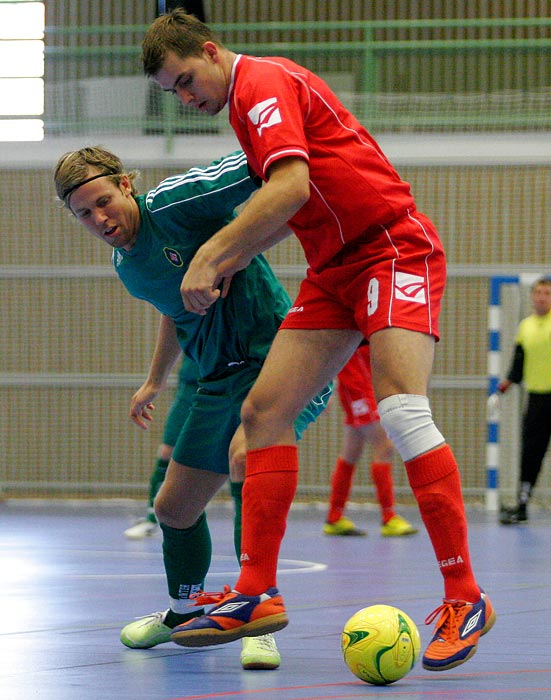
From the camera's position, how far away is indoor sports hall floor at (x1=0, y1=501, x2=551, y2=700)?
3371 mm

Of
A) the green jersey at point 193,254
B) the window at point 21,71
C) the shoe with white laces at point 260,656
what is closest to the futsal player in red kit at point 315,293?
the shoe with white laces at point 260,656

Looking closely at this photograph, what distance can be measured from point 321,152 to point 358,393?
17.8 feet

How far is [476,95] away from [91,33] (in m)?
4.50

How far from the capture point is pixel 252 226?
3412mm

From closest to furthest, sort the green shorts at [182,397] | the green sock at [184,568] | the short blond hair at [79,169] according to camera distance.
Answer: the short blond hair at [79,169] → the green sock at [184,568] → the green shorts at [182,397]

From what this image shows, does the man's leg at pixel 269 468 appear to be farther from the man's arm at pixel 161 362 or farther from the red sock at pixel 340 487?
the red sock at pixel 340 487

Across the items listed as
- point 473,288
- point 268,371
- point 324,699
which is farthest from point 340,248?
point 473,288

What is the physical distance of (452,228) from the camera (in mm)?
13250

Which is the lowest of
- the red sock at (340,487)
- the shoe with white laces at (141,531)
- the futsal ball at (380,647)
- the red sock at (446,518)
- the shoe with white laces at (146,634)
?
the shoe with white laces at (141,531)

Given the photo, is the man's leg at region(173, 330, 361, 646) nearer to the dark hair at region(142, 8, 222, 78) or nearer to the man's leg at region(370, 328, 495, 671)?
the man's leg at region(370, 328, 495, 671)

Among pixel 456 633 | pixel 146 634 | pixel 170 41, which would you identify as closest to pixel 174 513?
pixel 146 634

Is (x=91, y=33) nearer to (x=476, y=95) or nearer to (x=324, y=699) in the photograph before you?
(x=476, y=95)

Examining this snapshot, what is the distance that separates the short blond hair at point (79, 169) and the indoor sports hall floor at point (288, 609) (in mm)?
1454

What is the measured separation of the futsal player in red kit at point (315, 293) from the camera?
3.46m
